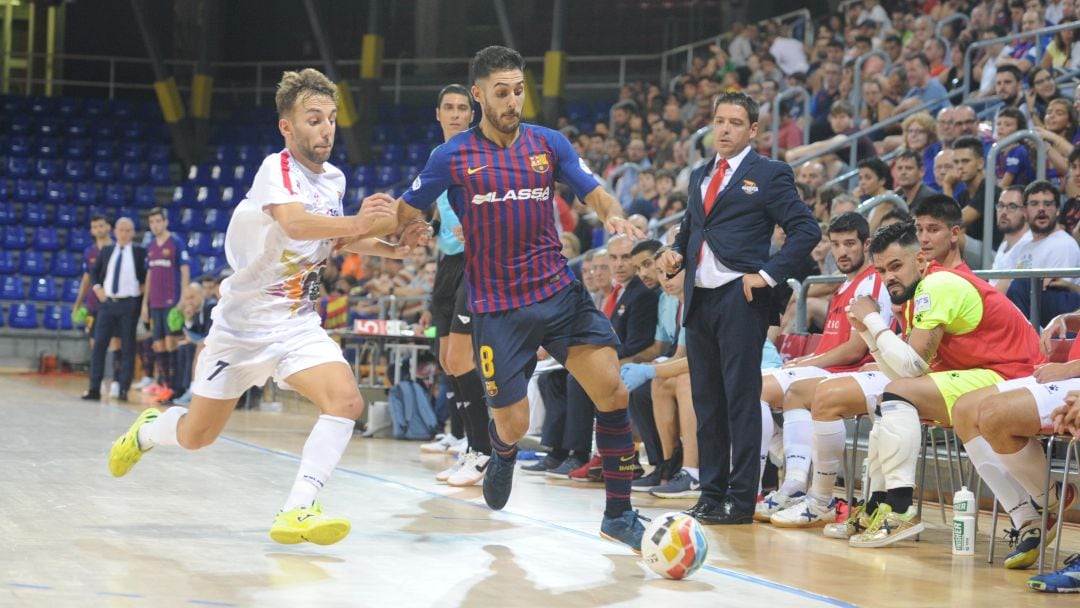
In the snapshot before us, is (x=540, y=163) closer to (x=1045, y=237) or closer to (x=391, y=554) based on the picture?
(x=391, y=554)

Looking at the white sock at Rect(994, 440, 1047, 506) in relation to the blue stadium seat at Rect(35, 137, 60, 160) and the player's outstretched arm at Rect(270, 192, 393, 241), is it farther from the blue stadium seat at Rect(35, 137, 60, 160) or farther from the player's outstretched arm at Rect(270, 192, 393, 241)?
the blue stadium seat at Rect(35, 137, 60, 160)

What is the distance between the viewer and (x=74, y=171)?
21844 millimetres

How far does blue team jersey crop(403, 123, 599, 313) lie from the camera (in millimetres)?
5051

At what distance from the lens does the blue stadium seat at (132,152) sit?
22672 millimetres

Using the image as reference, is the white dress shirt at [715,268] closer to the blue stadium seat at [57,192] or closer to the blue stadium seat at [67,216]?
the blue stadium seat at [67,216]

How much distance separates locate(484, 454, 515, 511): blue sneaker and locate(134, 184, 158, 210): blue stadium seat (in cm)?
1761

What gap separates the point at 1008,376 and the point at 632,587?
1980mm

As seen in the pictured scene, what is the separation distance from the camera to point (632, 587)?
4223 mm

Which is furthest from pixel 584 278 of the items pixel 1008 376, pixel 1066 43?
pixel 1008 376

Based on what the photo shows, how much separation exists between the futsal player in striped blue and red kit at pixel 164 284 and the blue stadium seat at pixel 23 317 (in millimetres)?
6273

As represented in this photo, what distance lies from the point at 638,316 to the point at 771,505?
2.03 meters

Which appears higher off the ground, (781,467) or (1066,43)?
(1066,43)

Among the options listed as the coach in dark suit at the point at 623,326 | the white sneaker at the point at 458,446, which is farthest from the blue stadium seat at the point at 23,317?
the coach in dark suit at the point at 623,326

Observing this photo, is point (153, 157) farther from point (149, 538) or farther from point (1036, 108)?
point (149, 538)
